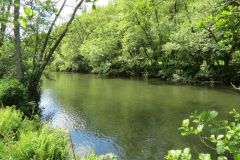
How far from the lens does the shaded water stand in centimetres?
1004

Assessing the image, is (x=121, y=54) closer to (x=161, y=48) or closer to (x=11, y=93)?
(x=161, y=48)

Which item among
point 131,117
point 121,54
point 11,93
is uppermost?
point 121,54

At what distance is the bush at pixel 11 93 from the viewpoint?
10914mm

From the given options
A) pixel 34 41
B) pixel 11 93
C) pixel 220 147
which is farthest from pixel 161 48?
pixel 220 147

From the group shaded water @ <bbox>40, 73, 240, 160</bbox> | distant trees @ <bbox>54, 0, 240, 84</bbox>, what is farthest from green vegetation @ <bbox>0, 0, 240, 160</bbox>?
shaded water @ <bbox>40, 73, 240, 160</bbox>

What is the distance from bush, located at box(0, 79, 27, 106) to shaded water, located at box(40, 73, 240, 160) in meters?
2.21

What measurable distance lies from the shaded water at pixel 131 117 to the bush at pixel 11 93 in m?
2.21

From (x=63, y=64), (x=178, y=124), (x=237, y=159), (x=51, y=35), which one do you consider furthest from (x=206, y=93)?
(x=63, y=64)

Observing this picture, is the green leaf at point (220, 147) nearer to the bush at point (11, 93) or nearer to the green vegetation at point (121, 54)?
the green vegetation at point (121, 54)

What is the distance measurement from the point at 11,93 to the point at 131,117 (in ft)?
20.2

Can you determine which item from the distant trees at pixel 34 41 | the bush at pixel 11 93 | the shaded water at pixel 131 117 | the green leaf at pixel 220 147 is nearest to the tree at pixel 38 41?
the distant trees at pixel 34 41

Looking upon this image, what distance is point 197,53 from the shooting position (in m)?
28.1

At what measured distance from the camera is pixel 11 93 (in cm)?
1113

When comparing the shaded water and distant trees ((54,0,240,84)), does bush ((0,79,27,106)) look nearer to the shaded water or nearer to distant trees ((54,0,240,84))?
the shaded water
